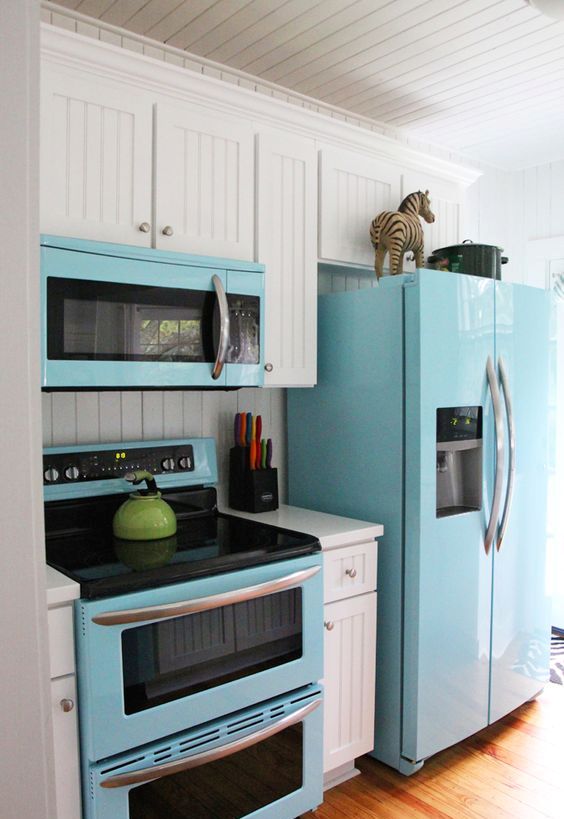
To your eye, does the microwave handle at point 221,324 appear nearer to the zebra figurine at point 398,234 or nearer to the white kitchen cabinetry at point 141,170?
the white kitchen cabinetry at point 141,170

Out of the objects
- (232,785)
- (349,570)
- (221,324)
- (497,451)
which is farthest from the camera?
(497,451)

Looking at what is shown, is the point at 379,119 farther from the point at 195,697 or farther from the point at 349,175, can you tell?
the point at 195,697

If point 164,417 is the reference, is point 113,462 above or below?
below

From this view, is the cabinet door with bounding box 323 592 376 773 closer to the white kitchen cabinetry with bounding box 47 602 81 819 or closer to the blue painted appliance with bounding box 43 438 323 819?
the blue painted appliance with bounding box 43 438 323 819

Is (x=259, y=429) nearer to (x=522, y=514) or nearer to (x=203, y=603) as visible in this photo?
(x=203, y=603)

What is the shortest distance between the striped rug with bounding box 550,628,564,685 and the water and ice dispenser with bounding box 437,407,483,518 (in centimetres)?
127

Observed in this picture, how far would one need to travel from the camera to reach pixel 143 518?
197 cm

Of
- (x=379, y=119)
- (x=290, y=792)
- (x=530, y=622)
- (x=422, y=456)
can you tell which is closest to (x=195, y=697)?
(x=290, y=792)

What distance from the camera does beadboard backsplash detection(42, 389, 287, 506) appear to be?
2.14 metres

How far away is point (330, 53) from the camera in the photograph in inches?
93.6

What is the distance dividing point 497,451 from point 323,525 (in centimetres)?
71

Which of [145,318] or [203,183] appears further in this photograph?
[203,183]

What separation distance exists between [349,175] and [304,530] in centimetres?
137

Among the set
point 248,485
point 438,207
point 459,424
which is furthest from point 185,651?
point 438,207
